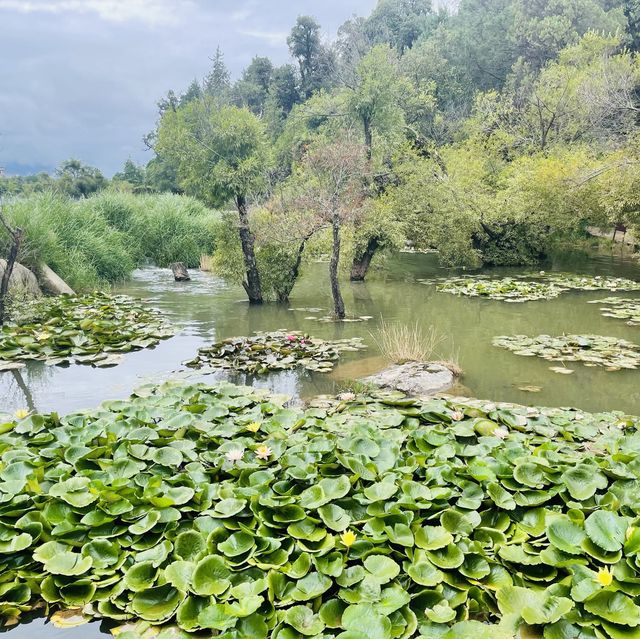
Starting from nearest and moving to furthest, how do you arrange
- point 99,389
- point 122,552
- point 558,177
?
point 122,552 < point 99,389 < point 558,177

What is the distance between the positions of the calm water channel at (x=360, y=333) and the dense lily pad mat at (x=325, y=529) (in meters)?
0.42

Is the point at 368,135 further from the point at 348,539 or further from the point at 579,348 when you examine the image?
the point at 348,539

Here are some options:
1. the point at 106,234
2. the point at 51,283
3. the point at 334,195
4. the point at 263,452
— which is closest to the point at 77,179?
the point at 106,234

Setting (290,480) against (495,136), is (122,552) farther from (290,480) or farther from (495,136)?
(495,136)

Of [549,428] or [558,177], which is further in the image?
[558,177]

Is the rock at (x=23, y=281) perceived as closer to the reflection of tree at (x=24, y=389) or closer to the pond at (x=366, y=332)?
the pond at (x=366, y=332)

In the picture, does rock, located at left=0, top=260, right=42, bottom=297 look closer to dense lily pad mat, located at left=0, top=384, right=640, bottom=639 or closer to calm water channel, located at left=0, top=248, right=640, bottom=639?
calm water channel, located at left=0, top=248, right=640, bottom=639

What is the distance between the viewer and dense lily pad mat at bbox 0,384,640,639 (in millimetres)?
2348

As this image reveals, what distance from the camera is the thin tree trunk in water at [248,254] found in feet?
39.3

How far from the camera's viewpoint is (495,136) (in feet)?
80.2

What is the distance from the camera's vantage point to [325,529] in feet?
9.52

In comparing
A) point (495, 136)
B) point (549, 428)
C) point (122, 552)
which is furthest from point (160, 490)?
point (495, 136)

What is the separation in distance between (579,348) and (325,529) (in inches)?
268

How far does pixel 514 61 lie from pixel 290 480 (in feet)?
147
